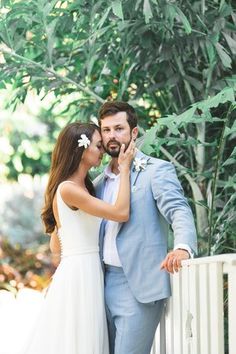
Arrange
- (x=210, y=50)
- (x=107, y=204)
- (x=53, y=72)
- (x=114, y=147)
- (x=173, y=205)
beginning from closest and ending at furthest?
1. (x=173, y=205)
2. (x=107, y=204)
3. (x=114, y=147)
4. (x=210, y=50)
5. (x=53, y=72)

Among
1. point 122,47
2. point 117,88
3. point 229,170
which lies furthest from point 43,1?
point 229,170

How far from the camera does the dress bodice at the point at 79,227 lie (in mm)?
3496

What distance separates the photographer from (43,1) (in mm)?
4477

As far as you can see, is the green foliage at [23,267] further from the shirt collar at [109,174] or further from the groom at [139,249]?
the groom at [139,249]

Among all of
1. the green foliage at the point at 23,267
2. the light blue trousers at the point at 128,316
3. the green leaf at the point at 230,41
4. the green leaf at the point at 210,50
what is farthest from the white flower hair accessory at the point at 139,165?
the green foliage at the point at 23,267

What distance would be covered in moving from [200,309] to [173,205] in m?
0.42

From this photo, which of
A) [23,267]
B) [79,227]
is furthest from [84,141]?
[23,267]

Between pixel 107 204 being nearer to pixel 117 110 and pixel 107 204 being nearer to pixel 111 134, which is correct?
pixel 111 134

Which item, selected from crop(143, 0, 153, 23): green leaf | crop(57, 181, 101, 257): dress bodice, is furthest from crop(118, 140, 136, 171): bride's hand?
crop(143, 0, 153, 23): green leaf

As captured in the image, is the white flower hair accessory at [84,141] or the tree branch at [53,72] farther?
the tree branch at [53,72]

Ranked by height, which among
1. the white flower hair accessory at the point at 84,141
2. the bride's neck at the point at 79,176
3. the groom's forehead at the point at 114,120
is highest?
the groom's forehead at the point at 114,120

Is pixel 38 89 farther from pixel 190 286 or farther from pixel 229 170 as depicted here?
pixel 190 286

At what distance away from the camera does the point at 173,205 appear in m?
3.25

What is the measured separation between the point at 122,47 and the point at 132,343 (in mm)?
2101
